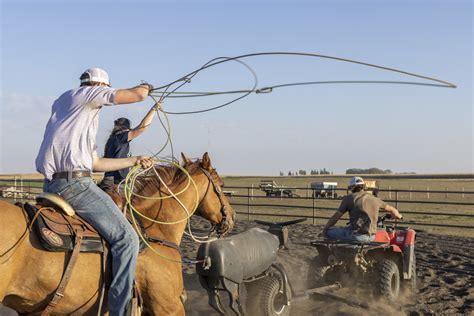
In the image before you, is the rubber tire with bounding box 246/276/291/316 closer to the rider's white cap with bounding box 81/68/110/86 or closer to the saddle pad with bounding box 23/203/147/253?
the saddle pad with bounding box 23/203/147/253

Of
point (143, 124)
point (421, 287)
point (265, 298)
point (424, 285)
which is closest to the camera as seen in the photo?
point (143, 124)

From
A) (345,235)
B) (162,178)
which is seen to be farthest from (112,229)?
(345,235)

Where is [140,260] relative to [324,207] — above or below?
above

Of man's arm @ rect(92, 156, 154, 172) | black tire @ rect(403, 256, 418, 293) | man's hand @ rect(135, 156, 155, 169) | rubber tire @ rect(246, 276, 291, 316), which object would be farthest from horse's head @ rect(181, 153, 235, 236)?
black tire @ rect(403, 256, 418, 293)

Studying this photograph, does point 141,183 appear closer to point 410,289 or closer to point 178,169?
point 178,169

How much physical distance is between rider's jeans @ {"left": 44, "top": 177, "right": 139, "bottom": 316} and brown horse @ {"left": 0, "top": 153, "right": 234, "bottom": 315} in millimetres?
145

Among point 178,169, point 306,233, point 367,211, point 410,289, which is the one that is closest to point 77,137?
point 178,169

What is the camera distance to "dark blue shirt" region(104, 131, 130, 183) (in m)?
5.87

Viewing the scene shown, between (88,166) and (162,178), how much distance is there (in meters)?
0.91

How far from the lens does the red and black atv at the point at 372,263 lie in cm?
754

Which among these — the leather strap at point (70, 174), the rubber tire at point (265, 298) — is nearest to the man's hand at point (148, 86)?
the leather strap at point (70, 174)

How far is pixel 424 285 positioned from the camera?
28.7ft

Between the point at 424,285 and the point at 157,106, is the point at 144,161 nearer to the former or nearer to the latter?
the point at 157,106

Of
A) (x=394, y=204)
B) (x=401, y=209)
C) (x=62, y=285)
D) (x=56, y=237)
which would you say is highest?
(x=56, y=237)
